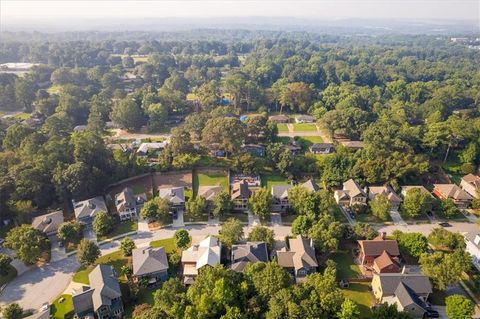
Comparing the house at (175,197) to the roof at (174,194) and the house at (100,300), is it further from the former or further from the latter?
the house at (100,300)

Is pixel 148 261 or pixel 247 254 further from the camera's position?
pixel 247 254

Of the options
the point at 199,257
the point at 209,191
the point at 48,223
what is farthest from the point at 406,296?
the point at 48,223

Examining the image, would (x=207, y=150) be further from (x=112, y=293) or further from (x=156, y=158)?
(x=112, y=293)

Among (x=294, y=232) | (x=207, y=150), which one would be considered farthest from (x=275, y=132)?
(x=294, y=232)

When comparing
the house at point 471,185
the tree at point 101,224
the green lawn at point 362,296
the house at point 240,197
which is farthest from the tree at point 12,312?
the house at point 471,185

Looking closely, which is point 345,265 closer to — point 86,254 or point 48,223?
point 86,254

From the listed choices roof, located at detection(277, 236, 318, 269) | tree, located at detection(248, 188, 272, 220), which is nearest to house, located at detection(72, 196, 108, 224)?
tree, located at detection(248, 188, 272, 220)

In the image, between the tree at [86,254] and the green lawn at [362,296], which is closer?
the green lawn at [362,296]
